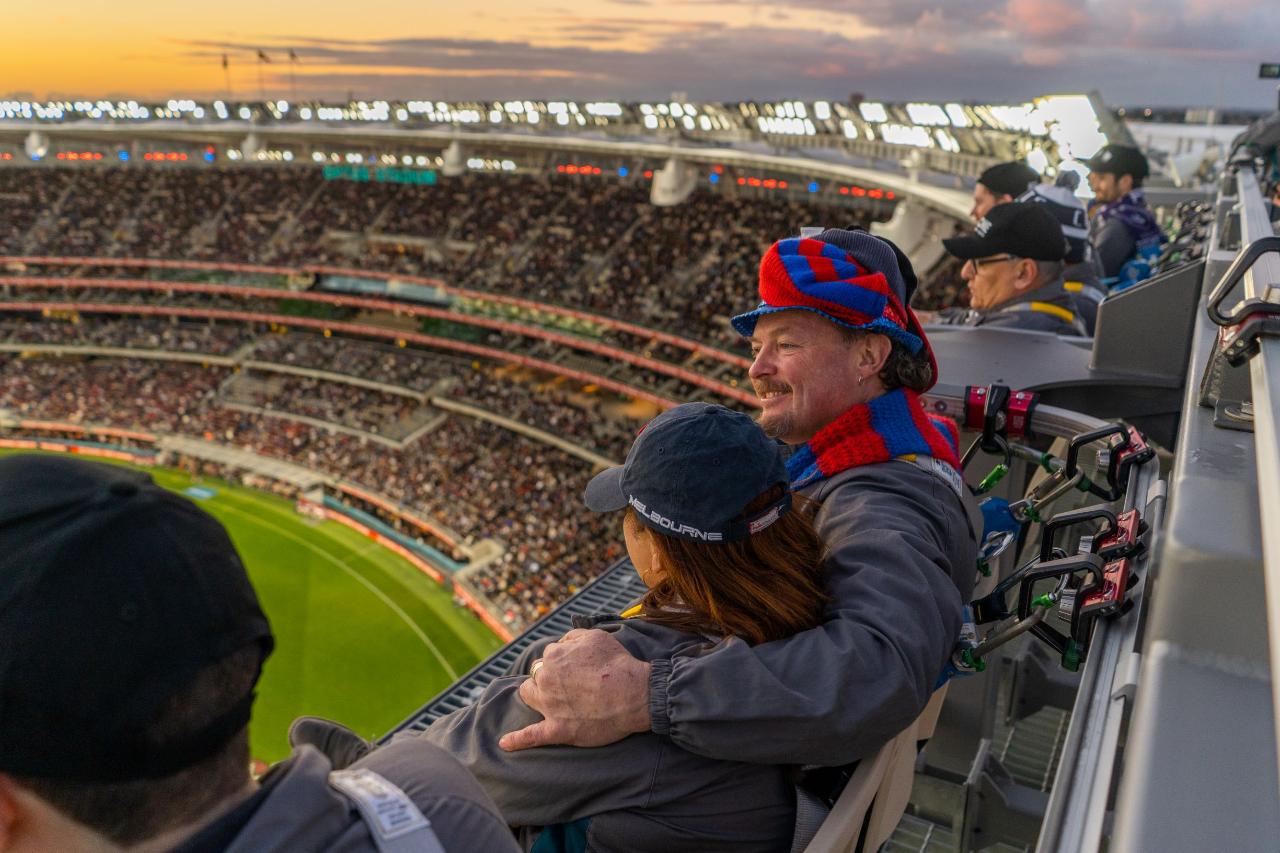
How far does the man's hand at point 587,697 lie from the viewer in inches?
73.2

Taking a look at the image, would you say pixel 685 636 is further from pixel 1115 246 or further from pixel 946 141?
pixel 946 141

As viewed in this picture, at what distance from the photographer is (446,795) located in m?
1.37

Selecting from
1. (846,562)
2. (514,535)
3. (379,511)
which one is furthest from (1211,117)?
(846,562)

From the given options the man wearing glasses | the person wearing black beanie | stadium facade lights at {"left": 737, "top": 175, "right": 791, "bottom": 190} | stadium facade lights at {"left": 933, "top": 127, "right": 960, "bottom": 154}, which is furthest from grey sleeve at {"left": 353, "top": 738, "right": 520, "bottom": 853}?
stadium facade lights at {"left": 737, "top": 175, "right": 791, "bottom": 190}

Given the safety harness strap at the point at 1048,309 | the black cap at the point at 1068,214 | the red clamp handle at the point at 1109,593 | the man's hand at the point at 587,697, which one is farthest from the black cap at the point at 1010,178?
the man's hand at the point at 587,697

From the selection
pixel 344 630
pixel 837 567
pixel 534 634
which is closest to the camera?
pixel 837 567

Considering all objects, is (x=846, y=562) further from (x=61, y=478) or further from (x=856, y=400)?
(x=61, y=478)

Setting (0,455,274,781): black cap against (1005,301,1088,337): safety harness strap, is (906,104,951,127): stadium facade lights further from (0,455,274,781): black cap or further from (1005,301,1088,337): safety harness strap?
(0,455,274,781): black cap

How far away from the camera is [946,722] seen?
12.4ft

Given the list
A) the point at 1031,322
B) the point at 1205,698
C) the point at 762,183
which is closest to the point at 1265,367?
the point at 1205,698

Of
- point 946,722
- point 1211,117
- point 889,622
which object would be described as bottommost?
point 946,722

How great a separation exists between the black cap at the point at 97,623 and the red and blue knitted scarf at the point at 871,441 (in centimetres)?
176

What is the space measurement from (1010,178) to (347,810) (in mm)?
6963

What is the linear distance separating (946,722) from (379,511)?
27.9 meters
